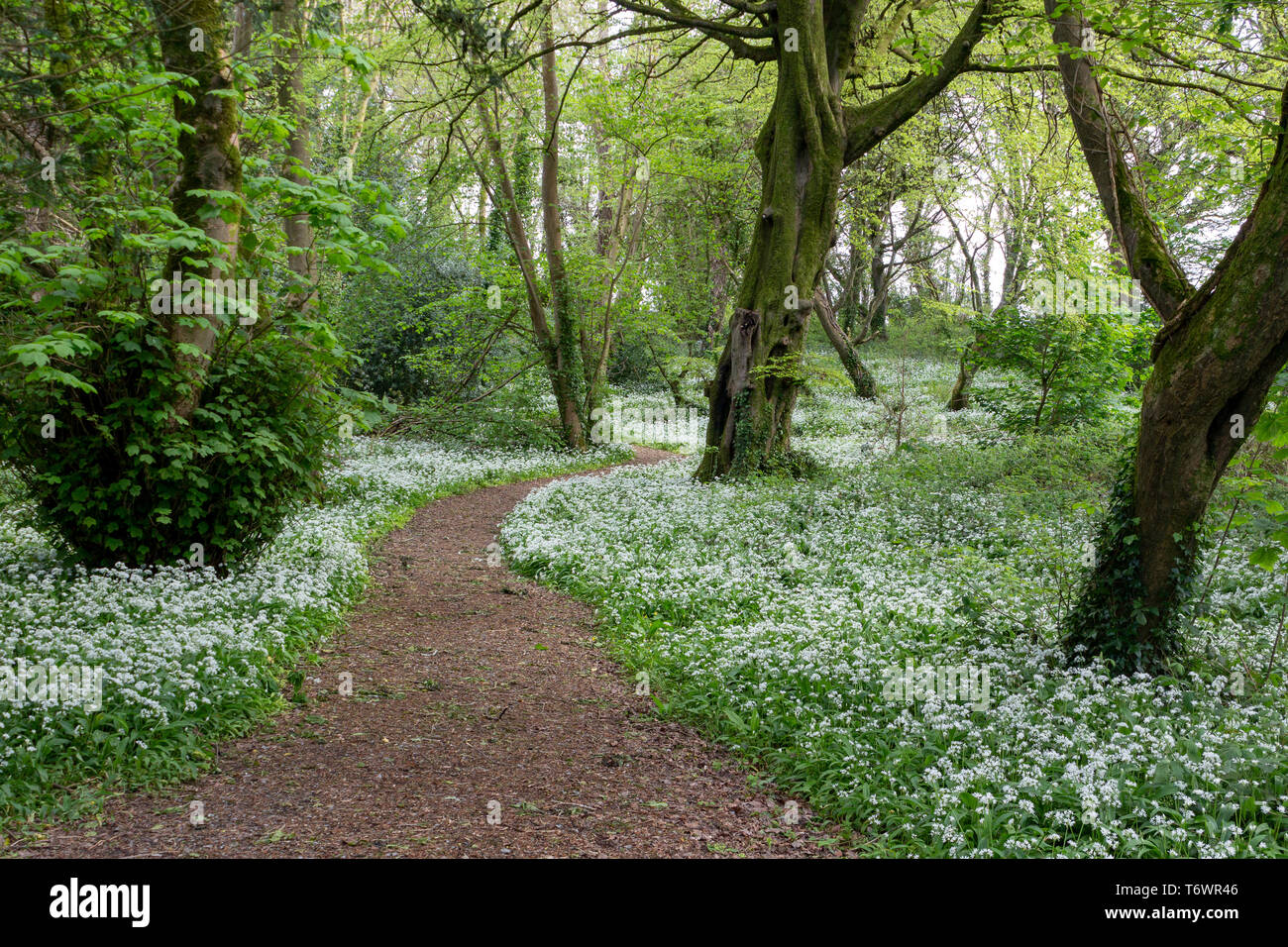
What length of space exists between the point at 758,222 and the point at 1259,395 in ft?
30.9

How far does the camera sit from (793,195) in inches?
524

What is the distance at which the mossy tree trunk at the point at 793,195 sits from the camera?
12914mm

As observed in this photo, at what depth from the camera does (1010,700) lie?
17.4 feet

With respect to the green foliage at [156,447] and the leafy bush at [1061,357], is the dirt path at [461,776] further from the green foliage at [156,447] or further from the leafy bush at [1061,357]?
the leafy bush at [1061,357]

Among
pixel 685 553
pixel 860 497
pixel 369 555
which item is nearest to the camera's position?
pixel 685 553

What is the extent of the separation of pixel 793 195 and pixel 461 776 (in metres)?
11.0

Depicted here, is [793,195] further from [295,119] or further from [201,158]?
[201,158]

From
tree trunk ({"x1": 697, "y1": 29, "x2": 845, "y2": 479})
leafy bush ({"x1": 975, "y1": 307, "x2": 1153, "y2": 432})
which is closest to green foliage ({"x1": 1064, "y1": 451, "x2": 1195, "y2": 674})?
tree trunk ({"x1": 697, "y1": 29, "x2": 845, "y2": 479})

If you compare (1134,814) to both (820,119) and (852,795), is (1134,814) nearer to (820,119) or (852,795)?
(852,795)

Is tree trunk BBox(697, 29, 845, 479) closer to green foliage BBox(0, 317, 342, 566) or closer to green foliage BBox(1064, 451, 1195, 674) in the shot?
green foliage BBox(0, 317, 342, 566)

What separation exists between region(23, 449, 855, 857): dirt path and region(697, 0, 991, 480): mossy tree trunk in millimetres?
6831

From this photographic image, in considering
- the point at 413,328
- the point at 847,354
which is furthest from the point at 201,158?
the point at 847,354

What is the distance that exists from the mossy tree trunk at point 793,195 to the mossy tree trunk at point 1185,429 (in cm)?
724

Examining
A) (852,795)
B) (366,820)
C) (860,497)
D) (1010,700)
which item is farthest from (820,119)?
(366,820)
